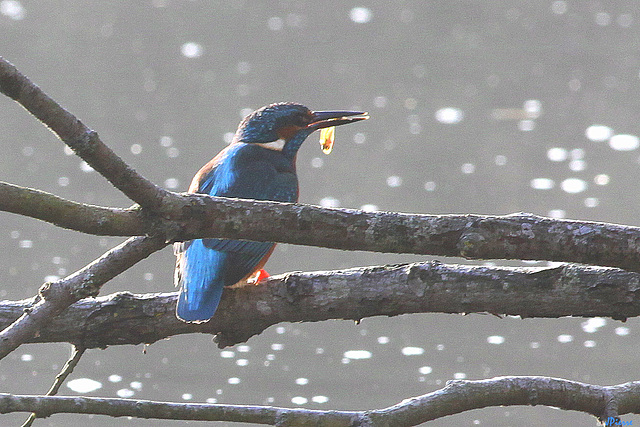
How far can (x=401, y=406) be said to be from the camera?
2.12m

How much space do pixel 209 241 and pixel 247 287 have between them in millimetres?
246

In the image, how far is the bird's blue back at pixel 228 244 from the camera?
8.86ft

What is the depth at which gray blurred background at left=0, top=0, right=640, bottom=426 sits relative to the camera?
4.56m

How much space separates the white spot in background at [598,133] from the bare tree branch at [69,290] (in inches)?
228

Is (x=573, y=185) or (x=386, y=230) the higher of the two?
(x=573, y=185)

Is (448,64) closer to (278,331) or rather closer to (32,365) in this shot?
(278,331)

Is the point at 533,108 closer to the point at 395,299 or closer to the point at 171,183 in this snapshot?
the point at 171,183

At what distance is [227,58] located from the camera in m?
9.14

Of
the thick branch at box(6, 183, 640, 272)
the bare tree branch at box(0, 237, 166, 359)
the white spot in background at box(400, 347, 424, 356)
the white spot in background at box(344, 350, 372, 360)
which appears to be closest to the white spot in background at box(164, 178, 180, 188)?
the white spot in background at box(344, 350, 372, 360)

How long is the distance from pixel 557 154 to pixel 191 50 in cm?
376

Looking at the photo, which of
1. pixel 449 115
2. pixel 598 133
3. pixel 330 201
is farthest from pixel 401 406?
pixel 449 115

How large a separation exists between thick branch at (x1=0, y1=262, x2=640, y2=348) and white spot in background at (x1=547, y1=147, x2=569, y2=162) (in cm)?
468

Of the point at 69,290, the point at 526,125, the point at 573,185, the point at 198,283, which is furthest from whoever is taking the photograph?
the point at 526,125

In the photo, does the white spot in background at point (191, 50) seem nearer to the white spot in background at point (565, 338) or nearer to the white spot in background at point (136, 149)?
the white spot in background at point (136, 149)
